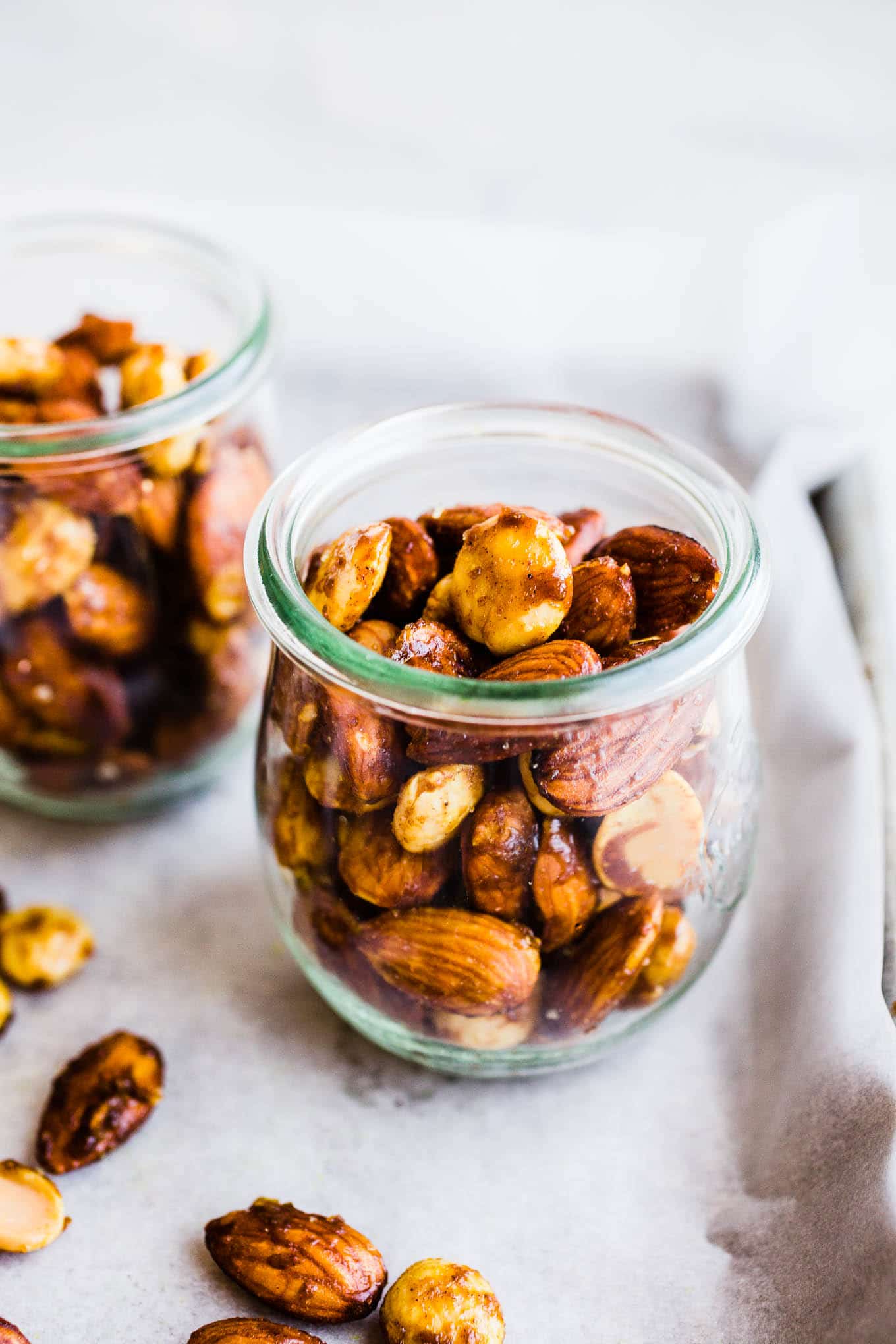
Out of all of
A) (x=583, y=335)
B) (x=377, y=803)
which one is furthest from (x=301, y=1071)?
(x=583, y=335)

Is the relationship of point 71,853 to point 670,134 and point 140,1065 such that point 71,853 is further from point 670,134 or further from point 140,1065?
→ point 670,134

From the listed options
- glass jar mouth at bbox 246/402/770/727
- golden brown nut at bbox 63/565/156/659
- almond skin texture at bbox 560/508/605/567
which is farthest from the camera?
golden brown nut at bbox 63/565/156/659

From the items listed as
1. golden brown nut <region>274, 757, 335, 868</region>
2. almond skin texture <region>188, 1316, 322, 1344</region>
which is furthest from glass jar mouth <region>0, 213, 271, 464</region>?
almond skin texture <region>188, 1316, 322, 1344</region>

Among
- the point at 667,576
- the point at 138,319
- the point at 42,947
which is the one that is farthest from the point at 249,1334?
the point at 138,319

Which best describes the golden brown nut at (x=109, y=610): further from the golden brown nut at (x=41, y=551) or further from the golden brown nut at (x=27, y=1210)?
the golden brown nut at (x=27, y=1210)

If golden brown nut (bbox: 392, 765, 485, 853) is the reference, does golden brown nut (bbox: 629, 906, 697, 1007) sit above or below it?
below

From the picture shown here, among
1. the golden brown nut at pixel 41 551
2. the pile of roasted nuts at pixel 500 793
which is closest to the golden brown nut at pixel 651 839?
the pile of roasted nuts at pixel 500 793

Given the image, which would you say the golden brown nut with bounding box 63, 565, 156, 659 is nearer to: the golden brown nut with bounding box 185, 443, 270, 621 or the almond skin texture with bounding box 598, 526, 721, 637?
the golden brown nut with bounding box 185, 443, 270, 621

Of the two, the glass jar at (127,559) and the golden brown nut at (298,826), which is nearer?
the golden brown nut at (298,826)
